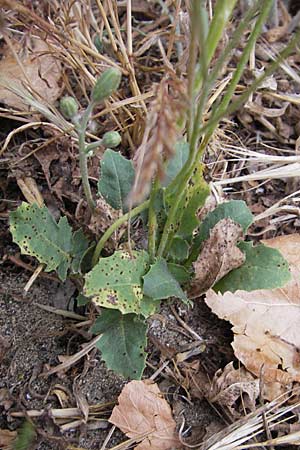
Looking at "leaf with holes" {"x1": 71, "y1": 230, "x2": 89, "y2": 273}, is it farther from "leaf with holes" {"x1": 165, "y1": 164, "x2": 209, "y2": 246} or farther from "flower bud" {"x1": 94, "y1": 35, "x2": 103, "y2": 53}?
"flower bud" {"x1": 94, "y1": 35, "x2": 103, "y2": 53}

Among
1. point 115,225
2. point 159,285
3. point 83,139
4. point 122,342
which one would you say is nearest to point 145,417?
point 122,342

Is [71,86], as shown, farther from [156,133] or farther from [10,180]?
[156,133]

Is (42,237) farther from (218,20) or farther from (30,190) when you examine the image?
(218,20)

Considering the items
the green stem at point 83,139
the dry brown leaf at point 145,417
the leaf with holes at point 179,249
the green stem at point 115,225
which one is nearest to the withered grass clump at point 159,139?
the green stem at point 83,139

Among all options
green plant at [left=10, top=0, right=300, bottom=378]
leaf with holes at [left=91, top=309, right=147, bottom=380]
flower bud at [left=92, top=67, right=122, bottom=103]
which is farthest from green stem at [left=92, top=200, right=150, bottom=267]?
flower bud at [left=92, top=67, right=122, bottom=103]

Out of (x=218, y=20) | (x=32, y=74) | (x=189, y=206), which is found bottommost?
(x=189, y=206)

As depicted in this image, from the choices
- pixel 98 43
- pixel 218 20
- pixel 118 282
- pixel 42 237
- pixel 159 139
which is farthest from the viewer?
pixel 98 43
